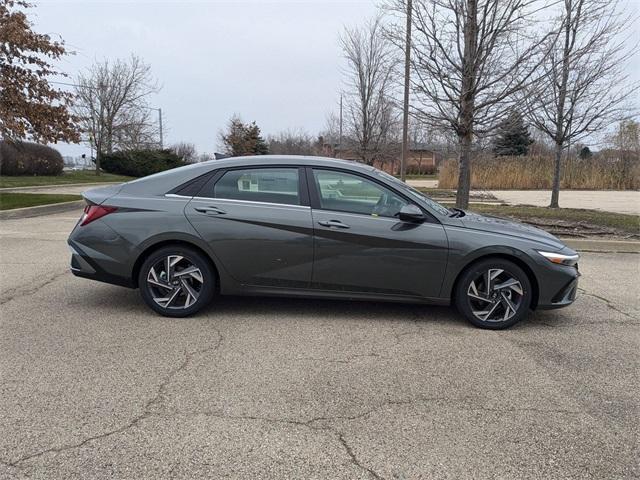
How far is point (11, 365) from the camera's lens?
3.63 metres

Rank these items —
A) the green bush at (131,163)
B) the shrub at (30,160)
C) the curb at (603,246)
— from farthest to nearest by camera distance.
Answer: the green bush at (131,163)
the shrub at (30,160)
the curb at (603,246)

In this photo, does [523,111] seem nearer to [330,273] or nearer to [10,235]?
[330,273]

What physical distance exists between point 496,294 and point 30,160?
101 ft

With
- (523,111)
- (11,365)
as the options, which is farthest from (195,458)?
(523,111)

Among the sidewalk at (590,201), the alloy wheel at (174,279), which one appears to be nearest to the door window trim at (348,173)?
the alloy wheel at (174,279)

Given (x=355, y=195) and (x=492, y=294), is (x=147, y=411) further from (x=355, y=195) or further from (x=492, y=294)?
(x=492, y=294)

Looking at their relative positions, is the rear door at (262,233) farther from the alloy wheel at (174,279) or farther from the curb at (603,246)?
the curb at (603,246)

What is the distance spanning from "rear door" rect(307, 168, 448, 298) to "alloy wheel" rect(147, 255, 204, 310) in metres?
1.17

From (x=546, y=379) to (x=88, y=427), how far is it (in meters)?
3.11

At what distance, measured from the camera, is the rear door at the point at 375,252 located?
4590 millimetres

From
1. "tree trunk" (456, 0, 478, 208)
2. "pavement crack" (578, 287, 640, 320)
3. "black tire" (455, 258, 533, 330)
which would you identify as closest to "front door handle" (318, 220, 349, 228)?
"black tire" (455, 258, 533, 330)

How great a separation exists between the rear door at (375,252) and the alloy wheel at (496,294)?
0.37 m

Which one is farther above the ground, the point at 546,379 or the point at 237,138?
the point at 237,138

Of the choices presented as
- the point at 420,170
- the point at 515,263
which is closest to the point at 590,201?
the point at 515,263
